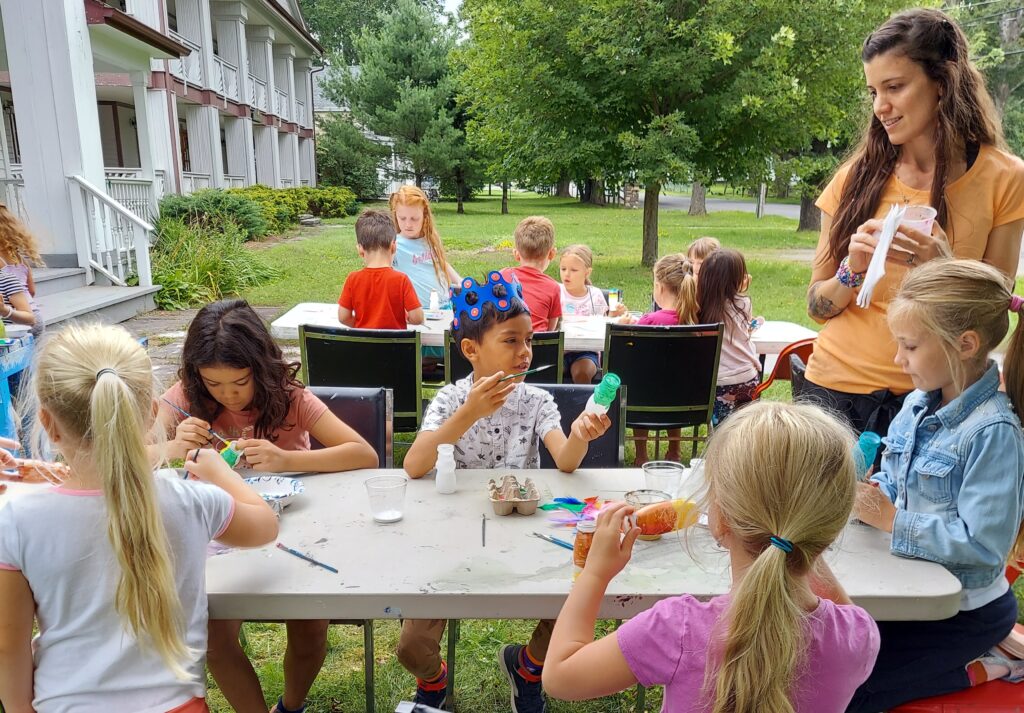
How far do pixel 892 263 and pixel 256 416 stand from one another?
214cm

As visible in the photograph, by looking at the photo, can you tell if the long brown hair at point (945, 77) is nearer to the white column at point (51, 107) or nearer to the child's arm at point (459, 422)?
the child's arm at point (459, 422)

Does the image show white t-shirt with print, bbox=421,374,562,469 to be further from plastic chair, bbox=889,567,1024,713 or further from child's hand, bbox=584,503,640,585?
plastic chair, bbox=889,567,1024,713

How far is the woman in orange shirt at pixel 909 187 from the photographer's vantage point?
90.5 inches

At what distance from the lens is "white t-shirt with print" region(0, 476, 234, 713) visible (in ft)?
4.87

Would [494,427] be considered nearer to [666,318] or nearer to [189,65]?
[666,318]

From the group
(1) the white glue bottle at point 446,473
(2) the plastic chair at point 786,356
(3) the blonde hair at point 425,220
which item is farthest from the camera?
(3) the blonde hair at point 425,220

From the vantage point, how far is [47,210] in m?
9.06

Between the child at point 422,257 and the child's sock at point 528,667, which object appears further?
the child at point 422,257

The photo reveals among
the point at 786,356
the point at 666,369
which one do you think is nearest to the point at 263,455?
the point at 666,369

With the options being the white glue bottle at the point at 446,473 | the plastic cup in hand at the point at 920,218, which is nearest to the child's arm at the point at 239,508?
the white glue bottle at the point at 446,473

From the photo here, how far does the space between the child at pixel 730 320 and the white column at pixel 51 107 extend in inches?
313

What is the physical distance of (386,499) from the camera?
2012 mm

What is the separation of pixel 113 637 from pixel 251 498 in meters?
0.41

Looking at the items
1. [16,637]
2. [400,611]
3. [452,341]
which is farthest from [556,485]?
[452,341]
